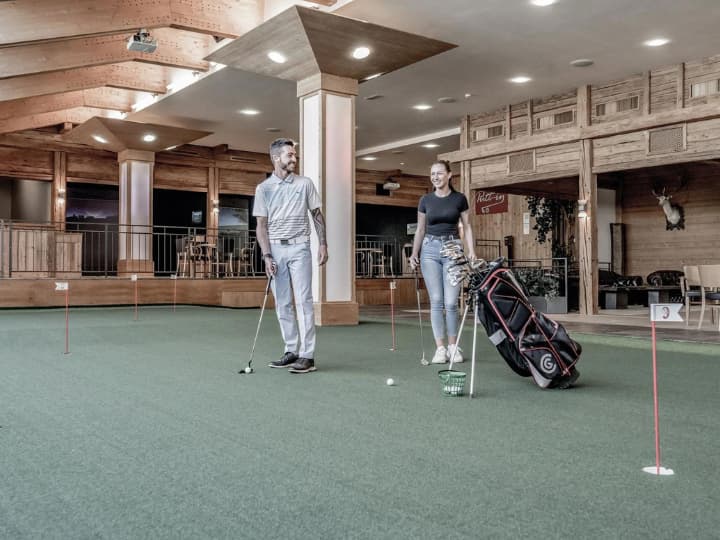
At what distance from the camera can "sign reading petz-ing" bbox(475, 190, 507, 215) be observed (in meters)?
16.9

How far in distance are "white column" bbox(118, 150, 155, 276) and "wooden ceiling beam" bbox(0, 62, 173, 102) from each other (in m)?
4.33

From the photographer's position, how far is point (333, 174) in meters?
8.62

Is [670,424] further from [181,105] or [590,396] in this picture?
[181,105]

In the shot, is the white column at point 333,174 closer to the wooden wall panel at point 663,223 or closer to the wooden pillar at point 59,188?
the wooden wall panel at point 663,223

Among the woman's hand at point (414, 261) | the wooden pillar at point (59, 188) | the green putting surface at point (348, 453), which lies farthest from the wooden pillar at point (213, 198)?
the woman's hand at point (414, 261)

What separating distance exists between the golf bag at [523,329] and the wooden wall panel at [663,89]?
22.4 feet

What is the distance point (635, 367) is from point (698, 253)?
10416 millimetres

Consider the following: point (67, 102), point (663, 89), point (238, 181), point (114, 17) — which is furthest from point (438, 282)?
point (238, 181)

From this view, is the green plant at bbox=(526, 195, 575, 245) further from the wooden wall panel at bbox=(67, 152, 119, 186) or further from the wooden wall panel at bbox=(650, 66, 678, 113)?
the wooden wall panel at bbox=(67, 152, 119, 186)

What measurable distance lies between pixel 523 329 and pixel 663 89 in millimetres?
7184

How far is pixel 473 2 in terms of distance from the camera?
719cm

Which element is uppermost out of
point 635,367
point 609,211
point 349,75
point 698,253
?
point 349,75

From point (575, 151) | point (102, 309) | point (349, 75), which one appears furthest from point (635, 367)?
point (102, 309)

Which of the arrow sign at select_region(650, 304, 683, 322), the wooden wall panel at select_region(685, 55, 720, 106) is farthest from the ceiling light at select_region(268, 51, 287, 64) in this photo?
the arrow sign at select_region(650, 304, 683, 322)
